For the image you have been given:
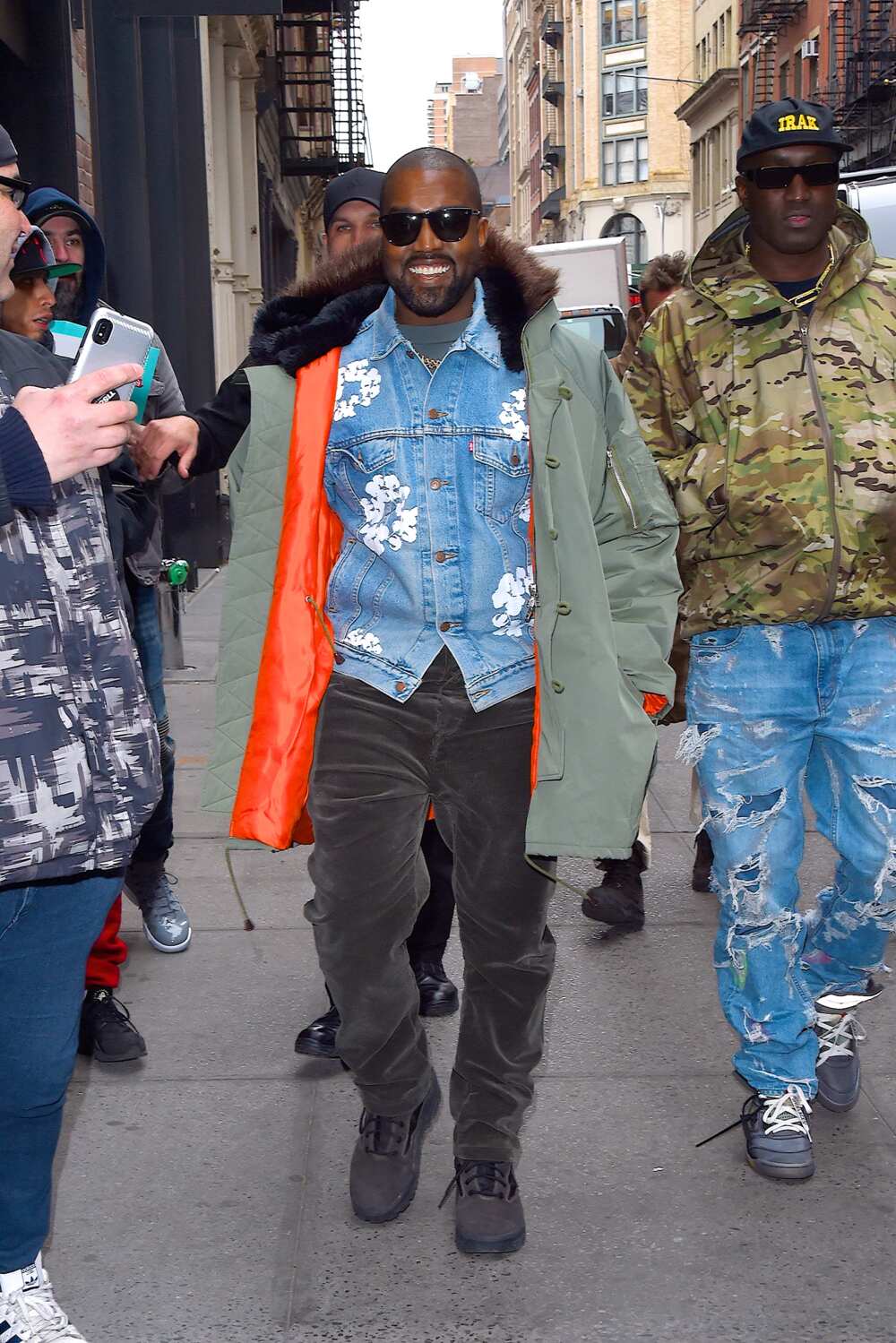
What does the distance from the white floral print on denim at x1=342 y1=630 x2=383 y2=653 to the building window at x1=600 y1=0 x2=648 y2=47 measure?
86994 millimetres

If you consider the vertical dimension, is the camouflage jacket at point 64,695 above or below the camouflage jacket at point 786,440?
below

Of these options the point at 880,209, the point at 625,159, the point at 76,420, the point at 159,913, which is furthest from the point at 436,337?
the point at 625,159

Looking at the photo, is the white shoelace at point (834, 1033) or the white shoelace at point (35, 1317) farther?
the white shoelace at point (834, 1033)

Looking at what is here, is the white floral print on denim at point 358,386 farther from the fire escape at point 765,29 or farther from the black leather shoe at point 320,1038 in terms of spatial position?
the fire escape at point 765,29

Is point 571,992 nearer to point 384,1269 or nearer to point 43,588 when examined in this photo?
point 384,1269

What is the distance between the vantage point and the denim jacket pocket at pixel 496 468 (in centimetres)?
335

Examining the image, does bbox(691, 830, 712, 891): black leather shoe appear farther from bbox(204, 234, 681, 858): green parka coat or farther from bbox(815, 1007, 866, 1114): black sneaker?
bbox(204, 234, 681, 858): green parka coat

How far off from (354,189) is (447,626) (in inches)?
74.9

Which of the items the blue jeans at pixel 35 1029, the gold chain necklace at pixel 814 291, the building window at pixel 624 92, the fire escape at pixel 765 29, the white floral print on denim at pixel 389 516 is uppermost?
the building window at pixel 624 92

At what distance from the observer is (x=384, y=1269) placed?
3.34 metres

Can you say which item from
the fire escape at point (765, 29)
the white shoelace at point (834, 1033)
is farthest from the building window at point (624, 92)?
the white shoelace at point (834, 1033)

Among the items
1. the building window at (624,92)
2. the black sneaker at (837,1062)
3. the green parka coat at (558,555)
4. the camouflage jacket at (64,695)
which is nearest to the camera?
the camouflage jacket at (64,695)

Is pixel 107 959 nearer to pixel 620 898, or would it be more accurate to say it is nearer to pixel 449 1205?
pixel 449 1205

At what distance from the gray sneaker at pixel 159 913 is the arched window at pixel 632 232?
252 ft
